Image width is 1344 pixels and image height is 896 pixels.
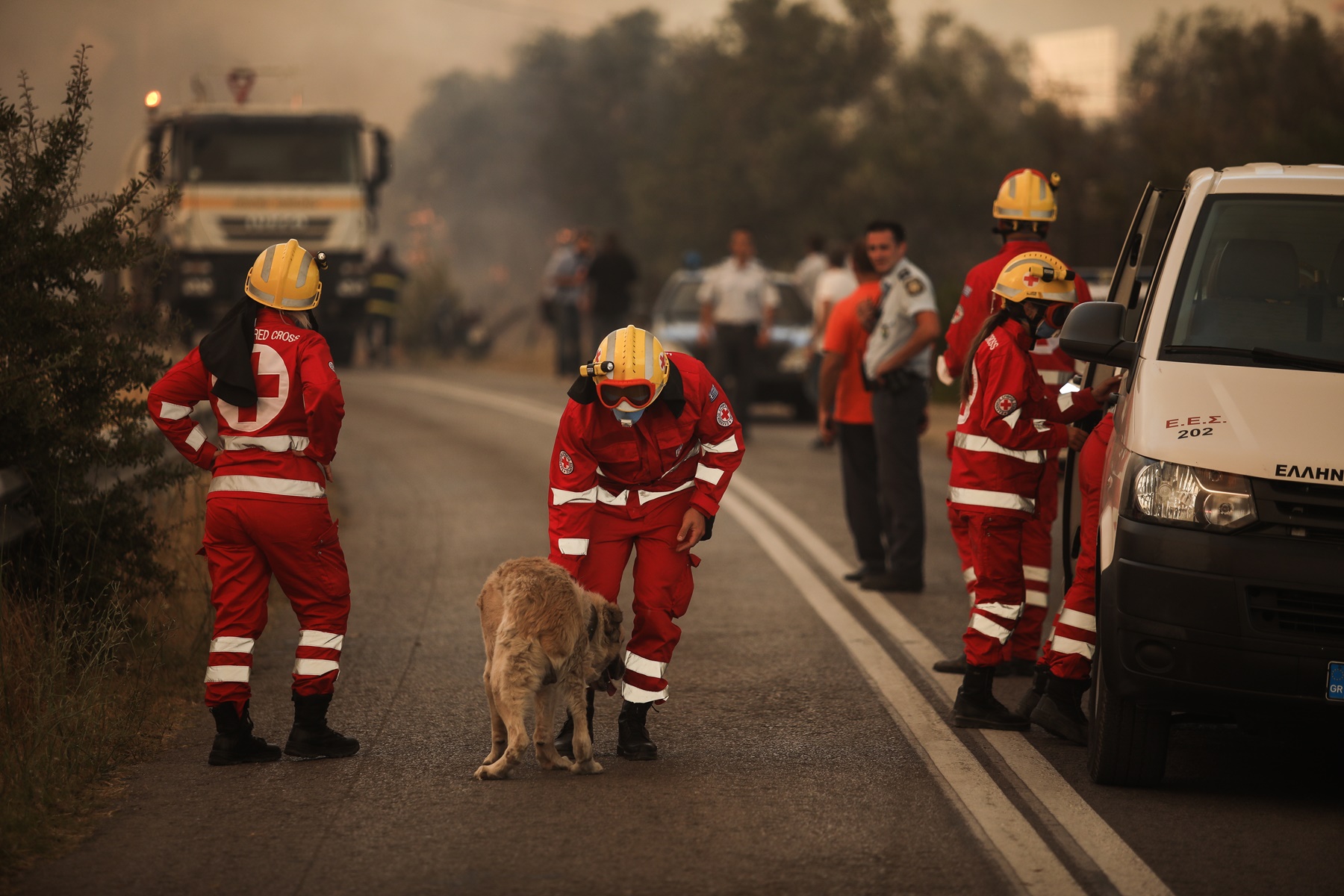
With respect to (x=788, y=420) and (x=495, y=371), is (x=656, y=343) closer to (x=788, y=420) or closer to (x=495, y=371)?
(x=788, y=420)

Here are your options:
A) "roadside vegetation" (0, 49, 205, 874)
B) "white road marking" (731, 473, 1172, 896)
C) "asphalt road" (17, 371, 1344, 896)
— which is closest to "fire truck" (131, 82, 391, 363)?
"white road marking" (731, 473, 1172, 896)

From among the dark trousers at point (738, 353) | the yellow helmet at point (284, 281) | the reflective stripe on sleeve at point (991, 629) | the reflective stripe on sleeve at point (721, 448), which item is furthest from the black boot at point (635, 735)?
the dark trousers at point (738, 353)

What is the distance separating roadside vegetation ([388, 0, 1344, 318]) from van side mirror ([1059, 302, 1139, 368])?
Answer: 17372 mm

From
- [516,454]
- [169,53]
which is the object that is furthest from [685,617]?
[169,53]

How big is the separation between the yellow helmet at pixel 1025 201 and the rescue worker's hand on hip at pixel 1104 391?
4.52ft

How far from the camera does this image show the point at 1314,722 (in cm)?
506

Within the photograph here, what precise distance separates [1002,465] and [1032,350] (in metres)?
0.97

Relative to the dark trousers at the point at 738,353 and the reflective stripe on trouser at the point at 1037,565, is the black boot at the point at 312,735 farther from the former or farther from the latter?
the dark trousers at the point at 738,353

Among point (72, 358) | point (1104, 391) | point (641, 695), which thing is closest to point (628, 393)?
point (641, 695)

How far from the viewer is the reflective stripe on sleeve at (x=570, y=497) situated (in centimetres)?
579

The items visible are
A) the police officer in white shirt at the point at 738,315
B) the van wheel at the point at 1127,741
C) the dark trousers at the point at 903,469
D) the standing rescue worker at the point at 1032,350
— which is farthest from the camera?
the police officer in white shirt at the point at 738,315

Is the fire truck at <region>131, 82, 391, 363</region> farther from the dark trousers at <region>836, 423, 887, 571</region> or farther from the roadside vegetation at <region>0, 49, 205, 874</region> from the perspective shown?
the roadside vegetation at <region>0, 49, 205, 874</region>

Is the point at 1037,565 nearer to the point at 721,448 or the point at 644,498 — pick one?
the point at 721,448

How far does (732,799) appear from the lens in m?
5.34
